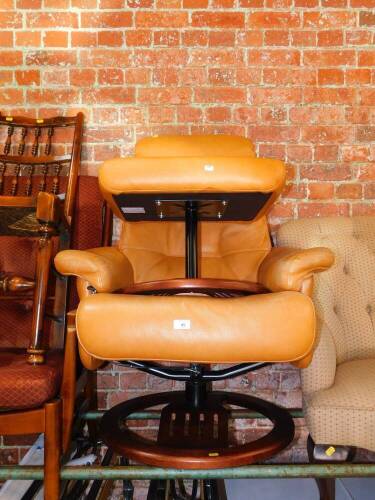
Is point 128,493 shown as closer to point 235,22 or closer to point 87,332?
point 87,332

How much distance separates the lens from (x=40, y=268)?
4.12 ft

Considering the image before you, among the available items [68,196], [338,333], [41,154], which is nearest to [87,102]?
[41,154]

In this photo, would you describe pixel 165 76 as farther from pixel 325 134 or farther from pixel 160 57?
pixel 325 134

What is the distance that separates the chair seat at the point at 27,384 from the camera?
1.14m

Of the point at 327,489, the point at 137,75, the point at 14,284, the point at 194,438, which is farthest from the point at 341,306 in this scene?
the point at 137,75

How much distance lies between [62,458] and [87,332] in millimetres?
434

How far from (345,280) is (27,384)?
1.12 metres

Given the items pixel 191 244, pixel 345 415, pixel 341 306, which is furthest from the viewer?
pixel 341 306

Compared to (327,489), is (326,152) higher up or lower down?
higher up

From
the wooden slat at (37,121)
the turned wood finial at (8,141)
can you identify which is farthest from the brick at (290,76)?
the turned wood finial at (8,141)

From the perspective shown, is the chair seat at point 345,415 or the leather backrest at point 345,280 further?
the leather backrest at point 345,280

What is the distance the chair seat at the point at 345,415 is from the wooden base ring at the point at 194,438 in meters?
0.10

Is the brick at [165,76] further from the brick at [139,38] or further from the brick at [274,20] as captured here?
the brick at [274,20]

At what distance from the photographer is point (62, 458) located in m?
1.27
